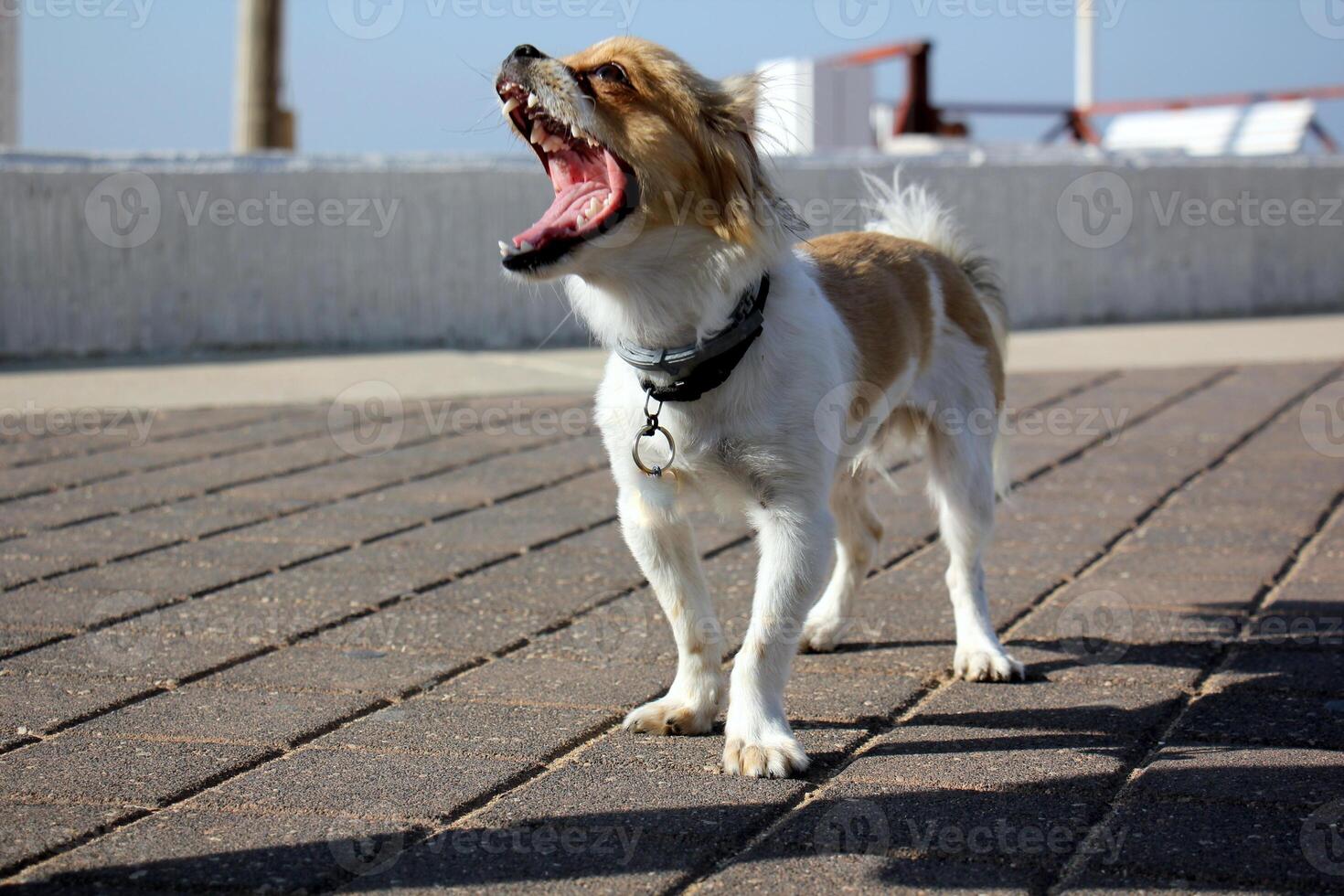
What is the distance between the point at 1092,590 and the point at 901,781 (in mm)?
1918

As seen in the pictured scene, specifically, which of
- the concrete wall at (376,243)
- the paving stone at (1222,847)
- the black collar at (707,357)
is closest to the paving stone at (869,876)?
the paving stone at (1222,847)

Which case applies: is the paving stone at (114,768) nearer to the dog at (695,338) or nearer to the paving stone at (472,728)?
the paving stone at (472,728)

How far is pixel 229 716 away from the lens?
379cm

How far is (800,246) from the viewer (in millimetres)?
4570

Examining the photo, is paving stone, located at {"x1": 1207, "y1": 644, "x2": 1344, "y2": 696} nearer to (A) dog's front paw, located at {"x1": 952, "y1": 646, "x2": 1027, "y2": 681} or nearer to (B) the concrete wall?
(A) dog's front paw, located at {"x1": 952, "y1": 646, "x2": 1027, "y2": 681}

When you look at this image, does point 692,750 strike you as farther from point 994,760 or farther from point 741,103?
point 741,103

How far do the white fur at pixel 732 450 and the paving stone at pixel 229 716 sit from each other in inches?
31.2

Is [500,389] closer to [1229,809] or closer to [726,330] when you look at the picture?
[726,330]

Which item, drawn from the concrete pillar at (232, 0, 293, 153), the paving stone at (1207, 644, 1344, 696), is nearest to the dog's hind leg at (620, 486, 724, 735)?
the paving stone at (1207, 644, 1344, 696)

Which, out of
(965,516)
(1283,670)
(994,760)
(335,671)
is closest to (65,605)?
(335,671)

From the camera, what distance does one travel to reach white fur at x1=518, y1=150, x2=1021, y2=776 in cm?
354

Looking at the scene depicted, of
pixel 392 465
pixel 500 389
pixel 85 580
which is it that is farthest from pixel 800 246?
pixel 500 389

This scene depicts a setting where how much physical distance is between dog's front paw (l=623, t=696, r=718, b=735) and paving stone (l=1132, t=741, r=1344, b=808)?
3.37ft

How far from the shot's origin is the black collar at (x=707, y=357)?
11.6 ft
